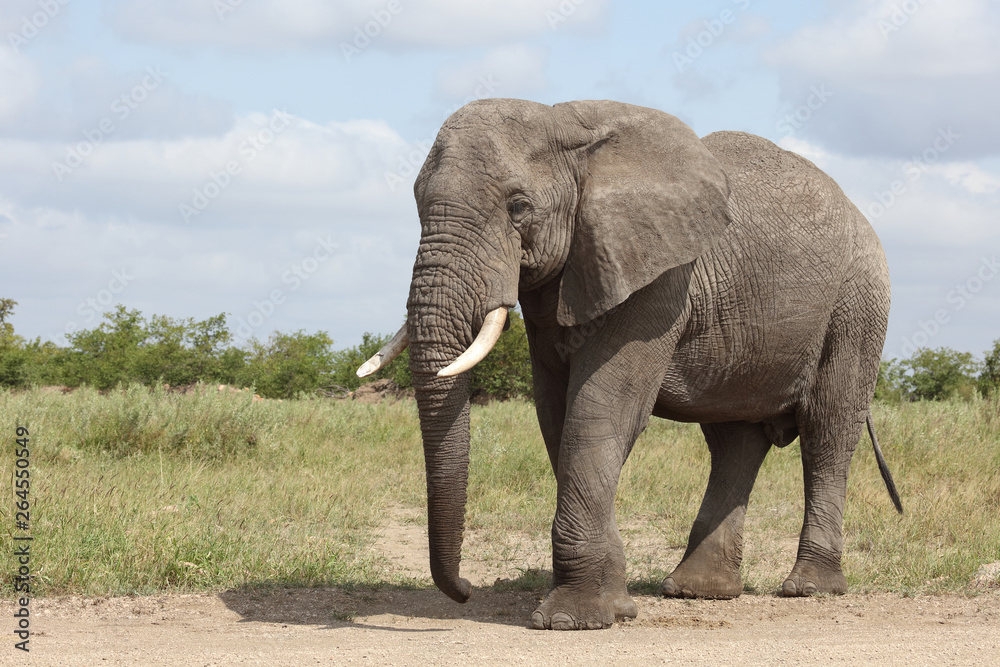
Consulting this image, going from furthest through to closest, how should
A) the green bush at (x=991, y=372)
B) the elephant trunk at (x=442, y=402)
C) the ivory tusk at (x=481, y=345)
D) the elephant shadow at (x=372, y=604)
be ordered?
the green bush at (x=991, y=372) → the elephant shadow at (x=372, y=604) → the elephant trunk at (x=442, y=402) → the ivory tusk at (x=481, y=345)

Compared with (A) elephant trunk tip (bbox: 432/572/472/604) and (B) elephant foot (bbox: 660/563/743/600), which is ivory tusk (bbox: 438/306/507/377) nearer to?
(A) elephant trunk tip (bbox: 432/572/472/604)

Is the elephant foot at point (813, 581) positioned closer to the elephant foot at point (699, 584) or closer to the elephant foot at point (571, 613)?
the elephant foot at point (699, 584)

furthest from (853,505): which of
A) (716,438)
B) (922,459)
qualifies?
(716,438)

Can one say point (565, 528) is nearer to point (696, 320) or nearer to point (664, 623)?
point (664, 623)

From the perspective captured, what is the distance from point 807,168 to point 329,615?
14.2ft

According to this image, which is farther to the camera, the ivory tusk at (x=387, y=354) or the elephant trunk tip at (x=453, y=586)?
the elephant trunk tip at (x=453, y=586)

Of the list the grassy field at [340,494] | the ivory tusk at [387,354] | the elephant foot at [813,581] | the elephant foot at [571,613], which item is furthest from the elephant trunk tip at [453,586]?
the elephant foot at [813,581]

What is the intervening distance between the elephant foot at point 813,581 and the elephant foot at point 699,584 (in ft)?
1.26

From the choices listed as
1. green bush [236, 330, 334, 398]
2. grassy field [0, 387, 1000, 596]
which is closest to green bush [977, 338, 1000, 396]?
grassy field [0, 387, 1000, 596]

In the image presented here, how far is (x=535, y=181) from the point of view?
5.47m

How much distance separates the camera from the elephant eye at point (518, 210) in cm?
539

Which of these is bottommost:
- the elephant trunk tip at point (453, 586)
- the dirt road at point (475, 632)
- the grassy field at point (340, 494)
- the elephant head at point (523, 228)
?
the dirt road at point (475, 632)

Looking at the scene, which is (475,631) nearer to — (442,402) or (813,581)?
(442,402)

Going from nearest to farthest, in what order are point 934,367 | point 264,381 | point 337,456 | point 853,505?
point 853,505, point 337,456, point 934,367, point 264,381
